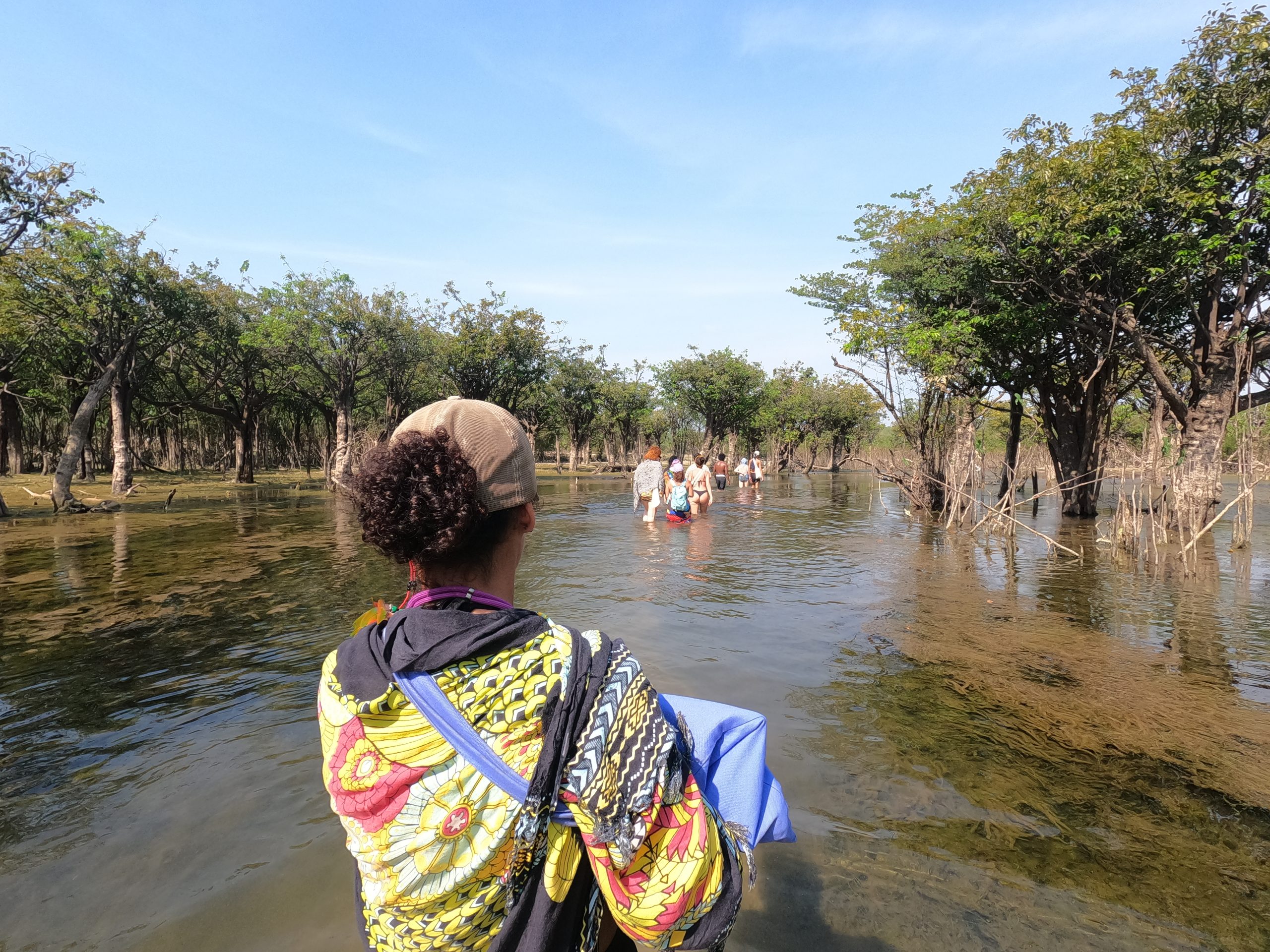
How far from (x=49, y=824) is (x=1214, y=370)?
17497 millimetres

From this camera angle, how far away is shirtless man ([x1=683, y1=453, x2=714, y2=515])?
1734 centimetres

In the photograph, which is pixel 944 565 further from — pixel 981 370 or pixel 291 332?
pixel 291 332

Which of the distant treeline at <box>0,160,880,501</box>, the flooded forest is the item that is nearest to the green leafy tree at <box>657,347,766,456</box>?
the distant treeline at <box>0,160,880,501</box>

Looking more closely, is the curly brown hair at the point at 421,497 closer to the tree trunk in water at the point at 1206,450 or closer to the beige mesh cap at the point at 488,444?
the beige mesh cap at the point at 488,444

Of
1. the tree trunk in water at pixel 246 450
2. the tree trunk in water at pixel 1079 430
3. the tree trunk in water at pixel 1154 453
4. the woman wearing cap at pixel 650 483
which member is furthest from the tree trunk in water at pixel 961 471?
the tree trunk in water at pixel 246 450

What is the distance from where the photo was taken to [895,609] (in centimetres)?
729

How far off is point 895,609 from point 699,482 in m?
10.3

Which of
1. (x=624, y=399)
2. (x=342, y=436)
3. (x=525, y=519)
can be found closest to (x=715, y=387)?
(x=624, y=399)

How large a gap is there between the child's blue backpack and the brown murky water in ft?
19.0

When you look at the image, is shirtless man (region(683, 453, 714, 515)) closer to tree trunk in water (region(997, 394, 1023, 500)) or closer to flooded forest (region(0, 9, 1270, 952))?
flooded forest (region(0, 9, 1270, 952))

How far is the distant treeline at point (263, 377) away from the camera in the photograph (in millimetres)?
20047

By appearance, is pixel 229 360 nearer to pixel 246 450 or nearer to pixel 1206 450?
pixel 246 450

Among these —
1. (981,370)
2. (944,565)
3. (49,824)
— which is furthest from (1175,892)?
(981,370)

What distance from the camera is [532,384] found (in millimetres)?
41656
